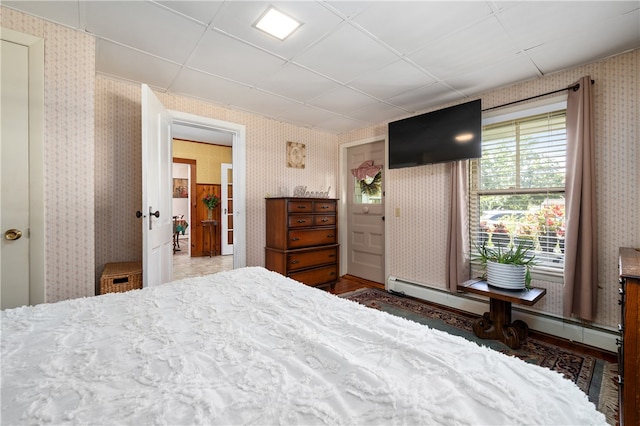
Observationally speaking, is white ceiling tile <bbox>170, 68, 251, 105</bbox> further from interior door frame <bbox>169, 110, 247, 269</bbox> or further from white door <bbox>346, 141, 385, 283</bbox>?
white door <bbox>346, 141, 385, 283</bbox>

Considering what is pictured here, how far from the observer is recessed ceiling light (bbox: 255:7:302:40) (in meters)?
1.88

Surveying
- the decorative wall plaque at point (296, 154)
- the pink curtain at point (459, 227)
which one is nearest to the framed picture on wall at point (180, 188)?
the decorative wall plaque at point (296, 154)

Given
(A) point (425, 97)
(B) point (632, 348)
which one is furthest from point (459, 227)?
(B) point (632, 348)

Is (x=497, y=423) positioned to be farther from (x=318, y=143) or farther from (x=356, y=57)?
(x=318, y=143)

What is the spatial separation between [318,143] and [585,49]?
3275mm

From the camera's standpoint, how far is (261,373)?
2.45 feet

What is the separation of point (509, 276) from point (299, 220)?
95.7 inches

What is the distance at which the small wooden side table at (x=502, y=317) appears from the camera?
241 cm

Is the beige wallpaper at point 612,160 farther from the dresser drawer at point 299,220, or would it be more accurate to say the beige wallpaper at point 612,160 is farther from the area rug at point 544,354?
the dresser drawer at point 299,220

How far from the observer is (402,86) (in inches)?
117

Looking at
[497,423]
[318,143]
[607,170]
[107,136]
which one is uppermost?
[318,143]

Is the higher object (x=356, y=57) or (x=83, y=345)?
(x=356, y=57)

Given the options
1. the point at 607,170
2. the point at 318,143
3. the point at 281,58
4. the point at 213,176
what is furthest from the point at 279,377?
the point at 213,176

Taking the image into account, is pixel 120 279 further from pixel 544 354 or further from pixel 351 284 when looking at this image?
pixel 544 354
